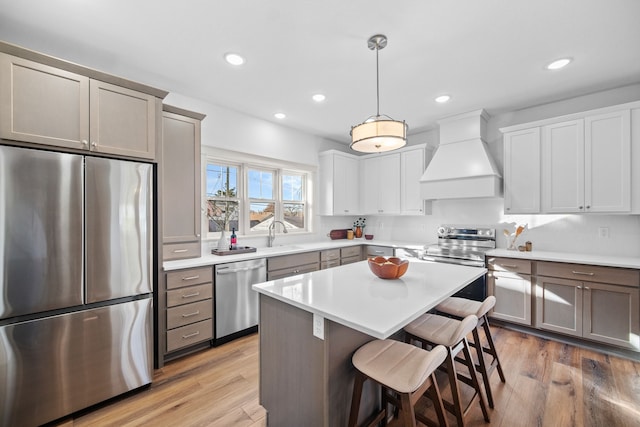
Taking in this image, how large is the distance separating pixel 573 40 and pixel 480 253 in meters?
2.16

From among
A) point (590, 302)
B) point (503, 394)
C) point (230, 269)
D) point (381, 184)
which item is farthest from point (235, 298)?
point (590, 302)

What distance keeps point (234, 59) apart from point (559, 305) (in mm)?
3941

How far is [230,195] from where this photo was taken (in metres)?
3.59

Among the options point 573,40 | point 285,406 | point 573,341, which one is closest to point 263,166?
point 285,406

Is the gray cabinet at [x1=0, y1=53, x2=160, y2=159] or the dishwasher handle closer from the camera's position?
the gray cabinet at [x1=0, y1=53, x2=160, y2=159]

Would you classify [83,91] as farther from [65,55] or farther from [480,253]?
[480,253]

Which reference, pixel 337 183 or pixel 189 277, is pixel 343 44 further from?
pixel 337 183

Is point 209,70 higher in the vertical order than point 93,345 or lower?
higher

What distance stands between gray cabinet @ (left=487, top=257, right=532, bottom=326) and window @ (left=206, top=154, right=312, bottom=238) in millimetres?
2662

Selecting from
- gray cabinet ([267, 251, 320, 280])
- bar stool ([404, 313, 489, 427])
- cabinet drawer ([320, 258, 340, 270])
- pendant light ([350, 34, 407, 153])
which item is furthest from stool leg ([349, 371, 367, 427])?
cabinet drawer ([320, 258, 340, 270])

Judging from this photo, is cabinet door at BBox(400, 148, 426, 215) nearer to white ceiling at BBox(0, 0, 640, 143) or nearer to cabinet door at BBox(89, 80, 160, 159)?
white ceiling at BBox(0, 0, 640, 143)

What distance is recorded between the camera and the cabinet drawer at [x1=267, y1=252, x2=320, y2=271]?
126 inches

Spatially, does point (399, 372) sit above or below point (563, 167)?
below

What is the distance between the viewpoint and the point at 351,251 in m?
4.33
